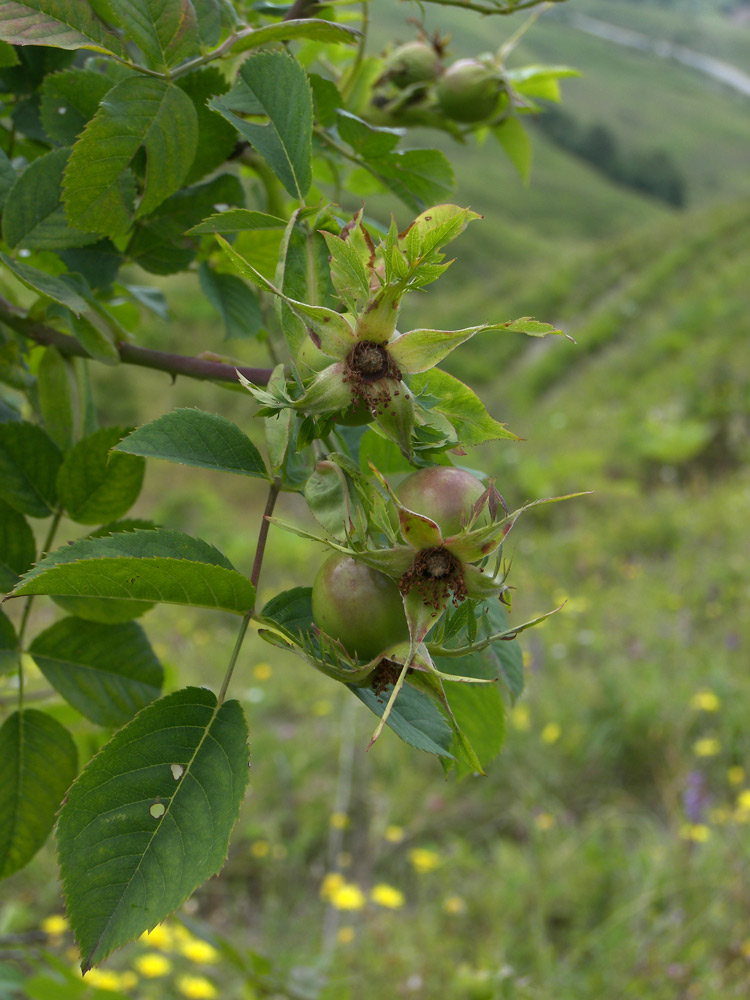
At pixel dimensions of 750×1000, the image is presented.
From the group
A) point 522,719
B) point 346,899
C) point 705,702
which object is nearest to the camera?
point 346,899

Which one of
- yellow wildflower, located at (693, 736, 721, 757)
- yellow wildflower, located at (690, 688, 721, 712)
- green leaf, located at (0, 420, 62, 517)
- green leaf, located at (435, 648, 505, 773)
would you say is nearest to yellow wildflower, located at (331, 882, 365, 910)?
yellow wildflower, located at (693, 736, 721, 757)

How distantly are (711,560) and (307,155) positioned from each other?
10.4 feet

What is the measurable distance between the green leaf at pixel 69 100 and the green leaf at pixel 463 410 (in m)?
0.28

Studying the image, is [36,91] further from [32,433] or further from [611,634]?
[611,634]

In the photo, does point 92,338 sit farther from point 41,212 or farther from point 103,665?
point 103,665

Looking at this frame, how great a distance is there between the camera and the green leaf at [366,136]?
0.55 meters

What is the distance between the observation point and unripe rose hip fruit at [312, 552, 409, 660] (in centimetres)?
35

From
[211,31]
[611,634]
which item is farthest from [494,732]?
[611,634]

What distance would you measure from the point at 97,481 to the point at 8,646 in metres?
0.13

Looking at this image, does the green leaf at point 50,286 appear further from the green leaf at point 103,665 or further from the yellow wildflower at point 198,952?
the yellow wildflower at point 198,952

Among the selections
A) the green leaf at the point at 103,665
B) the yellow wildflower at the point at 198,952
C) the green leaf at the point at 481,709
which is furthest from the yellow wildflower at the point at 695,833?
the green leaf at the point at 103,665

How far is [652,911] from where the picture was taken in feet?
5.83

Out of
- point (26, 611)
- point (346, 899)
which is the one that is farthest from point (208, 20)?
point (346, 899)

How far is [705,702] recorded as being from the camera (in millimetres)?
2309
